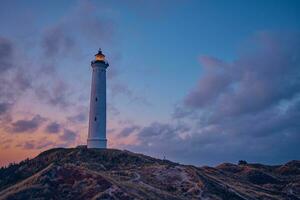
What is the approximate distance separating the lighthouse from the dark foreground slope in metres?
2.06

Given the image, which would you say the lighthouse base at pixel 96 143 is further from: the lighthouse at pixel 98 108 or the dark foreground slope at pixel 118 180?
the dark foreground slope at pixel 118 180

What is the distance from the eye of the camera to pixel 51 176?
4650 centimetres

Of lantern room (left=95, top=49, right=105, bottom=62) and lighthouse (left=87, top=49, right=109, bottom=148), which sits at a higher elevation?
lantern room (left=95, top=49, right=105, bottom=62)

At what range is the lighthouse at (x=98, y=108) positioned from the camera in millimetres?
66500

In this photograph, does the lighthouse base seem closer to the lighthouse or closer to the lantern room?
the lighthouse

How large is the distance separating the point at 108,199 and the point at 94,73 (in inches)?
1246

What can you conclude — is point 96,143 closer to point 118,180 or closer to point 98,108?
point 98,108

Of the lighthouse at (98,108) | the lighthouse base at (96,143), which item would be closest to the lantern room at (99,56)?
the lighthouse at (98,108)

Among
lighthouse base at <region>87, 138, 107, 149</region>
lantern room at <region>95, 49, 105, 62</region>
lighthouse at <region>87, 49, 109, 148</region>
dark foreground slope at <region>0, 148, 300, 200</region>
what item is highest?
lantern room at <region>95, 49, 105, 62</region>

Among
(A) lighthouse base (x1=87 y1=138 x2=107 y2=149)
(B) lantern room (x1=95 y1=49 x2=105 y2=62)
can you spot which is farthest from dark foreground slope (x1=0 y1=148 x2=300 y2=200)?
(B) lantern room (x1=95 y1=49 x2=105 y2=62)

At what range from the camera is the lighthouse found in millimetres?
66500

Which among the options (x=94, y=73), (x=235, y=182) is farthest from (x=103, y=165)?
(x=235, y=182)

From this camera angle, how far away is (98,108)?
66.9 m

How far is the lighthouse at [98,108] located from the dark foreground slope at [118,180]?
2062 mm
